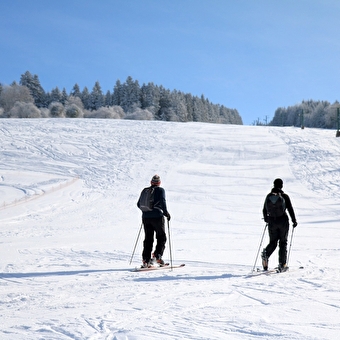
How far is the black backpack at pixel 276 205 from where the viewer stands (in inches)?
292

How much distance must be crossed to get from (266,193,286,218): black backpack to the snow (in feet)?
3.65

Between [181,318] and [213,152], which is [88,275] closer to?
[181,318]

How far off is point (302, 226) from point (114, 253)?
7445 millimetres

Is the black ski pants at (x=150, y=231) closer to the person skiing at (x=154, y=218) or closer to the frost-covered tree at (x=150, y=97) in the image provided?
the person skiing at (x=154, y=218)

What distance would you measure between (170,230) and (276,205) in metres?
5.94

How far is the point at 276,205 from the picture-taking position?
7430 millimetres

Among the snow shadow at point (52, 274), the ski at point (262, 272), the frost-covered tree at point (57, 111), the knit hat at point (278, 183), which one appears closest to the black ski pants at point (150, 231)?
the snow shadow at point (52, 274)

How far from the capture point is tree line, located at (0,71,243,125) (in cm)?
7550

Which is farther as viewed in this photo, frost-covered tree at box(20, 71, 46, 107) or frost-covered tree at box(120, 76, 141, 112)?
frost-covered tree at box(120, 76, 141, 112)

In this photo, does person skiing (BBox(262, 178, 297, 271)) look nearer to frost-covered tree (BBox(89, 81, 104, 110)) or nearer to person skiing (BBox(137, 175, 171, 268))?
person skiing (BBox(137, 175, 171, 268))

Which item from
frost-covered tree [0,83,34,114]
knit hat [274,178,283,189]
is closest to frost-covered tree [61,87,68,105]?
frost-covered tree [0,83,34,114]

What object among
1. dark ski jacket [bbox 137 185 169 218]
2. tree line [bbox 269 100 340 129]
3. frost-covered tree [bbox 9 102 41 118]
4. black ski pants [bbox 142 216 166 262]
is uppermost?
tree line [bbox 269 100 340 129]

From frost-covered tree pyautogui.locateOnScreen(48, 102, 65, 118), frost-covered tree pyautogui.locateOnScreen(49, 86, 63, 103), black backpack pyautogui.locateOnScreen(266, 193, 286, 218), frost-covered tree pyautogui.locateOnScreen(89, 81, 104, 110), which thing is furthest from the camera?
frost-covered tree pyautogui.locateOnScreen(89, 81, 104, 110)

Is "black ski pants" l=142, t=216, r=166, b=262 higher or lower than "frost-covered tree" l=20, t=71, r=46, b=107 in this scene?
lower
